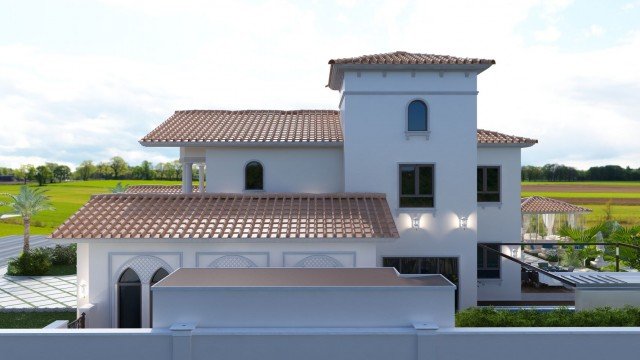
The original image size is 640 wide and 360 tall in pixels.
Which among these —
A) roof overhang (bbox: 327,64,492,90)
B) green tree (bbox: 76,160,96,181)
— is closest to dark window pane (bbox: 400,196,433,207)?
roof overhang (bbox: 327,64,492,90)

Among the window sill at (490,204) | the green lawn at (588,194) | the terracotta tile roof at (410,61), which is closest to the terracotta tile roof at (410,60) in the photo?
the terracotta tile roof at (410,61)

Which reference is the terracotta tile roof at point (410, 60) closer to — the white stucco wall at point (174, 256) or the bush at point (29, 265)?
the white stucco wall at point (174, 256)

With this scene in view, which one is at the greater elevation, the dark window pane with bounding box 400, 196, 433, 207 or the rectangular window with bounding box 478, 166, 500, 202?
the rectangular window with bounding box 478, 166, 500, 202

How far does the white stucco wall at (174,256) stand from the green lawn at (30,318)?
502 cm

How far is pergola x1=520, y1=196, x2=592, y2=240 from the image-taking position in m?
30.2

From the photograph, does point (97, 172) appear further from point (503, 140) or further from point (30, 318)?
point (503, 140)

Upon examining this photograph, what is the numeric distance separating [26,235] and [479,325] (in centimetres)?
2882

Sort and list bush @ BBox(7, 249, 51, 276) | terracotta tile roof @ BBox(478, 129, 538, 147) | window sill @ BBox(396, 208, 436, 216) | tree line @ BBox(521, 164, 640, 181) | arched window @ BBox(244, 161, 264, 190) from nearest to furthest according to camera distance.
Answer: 1. window sill @ BBox(396, 208, 436, 216)
2. arched window @ BBox(244, 161, 264, 190)
3. terracotta tile roof @ BBox(478, 129, 538, 147)
4. bush @ BBox(7, 249, 51, 276)
5. tree line @ BBox(521, 164, 640, 181)

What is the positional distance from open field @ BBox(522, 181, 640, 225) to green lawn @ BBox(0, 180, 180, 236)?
50259mm

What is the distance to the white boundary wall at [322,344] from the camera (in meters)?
9.07

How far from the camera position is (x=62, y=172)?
3531 inches

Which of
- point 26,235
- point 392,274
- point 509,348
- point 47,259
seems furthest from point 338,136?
point 26,235

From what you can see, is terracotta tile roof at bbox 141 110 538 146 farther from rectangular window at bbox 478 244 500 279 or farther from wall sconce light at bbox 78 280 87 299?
wall sconce light at bbox 78 280 87 299

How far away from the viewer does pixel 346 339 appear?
9273 mm
